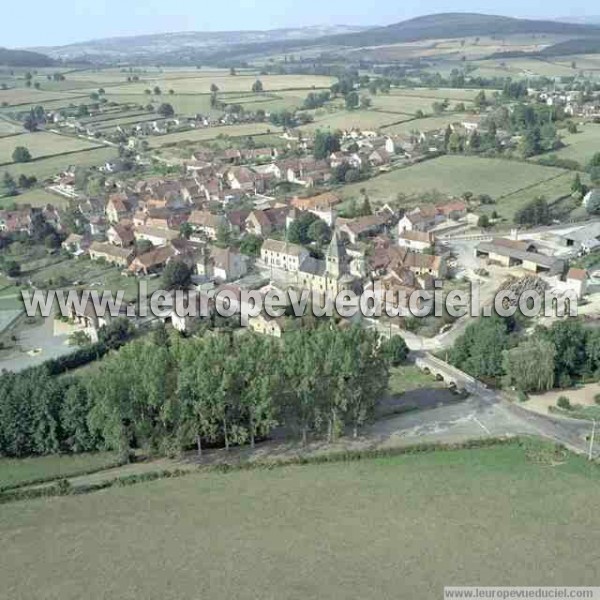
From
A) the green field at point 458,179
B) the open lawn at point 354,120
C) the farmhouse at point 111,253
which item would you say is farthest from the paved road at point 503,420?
the open lawn at point 354,120

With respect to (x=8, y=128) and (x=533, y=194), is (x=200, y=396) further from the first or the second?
(x=8, y=128)

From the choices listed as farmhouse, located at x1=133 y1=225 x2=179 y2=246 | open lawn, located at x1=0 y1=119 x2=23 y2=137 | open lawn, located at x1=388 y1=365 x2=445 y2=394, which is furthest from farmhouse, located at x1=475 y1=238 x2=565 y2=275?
open lawn, located at x1=0 y1=119 x2=23 y2=137

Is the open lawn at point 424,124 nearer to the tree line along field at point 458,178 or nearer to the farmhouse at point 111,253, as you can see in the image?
the tree line along field at point 458,178

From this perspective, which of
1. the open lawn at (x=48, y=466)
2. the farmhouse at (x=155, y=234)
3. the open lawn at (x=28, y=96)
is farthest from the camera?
the open lawn at (x=28, y=96)

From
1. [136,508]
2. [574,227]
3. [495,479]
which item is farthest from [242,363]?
[574,227]

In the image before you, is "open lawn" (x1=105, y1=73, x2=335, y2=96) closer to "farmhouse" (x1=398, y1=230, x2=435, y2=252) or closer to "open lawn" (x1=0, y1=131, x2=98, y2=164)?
"open lawn" (x1=0, y1=131, x2=98, y2=164)

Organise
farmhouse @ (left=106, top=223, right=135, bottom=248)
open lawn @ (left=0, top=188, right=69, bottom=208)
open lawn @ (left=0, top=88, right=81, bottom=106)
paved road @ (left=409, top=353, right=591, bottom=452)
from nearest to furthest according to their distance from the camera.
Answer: paved road @ (left=409, top=353, right=591, bottom=452), farmhouse @ (left=106, top=223, right=135, bottom=248), open lawn @ (left=0, top=188, right=69, bottom=208), open lawn @ (left=0, top=88, right=81, bottom=106)
